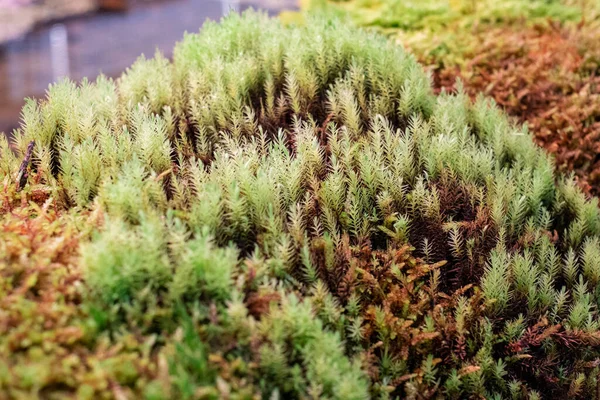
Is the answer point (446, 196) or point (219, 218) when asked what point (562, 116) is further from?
point (219, 218)

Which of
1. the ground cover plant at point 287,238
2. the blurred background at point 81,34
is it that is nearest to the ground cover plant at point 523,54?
the ground cover plant at point 287,238

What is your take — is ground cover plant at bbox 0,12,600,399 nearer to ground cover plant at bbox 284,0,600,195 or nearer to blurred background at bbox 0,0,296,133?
ground cover plant at bbox 284,0,600,195

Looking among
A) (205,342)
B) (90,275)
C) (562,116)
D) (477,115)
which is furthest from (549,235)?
(90,275)

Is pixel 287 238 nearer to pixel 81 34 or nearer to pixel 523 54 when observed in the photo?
pixel 523 54

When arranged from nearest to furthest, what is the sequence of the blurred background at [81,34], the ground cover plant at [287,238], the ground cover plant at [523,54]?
the ground cover plant at [287,238], the ground cover plant at [523,54], the blurred background at [81,34]

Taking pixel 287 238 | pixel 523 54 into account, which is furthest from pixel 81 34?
pixel 287 238

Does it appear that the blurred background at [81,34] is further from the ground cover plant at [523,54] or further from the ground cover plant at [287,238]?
the ground cover plant at [287,238]
